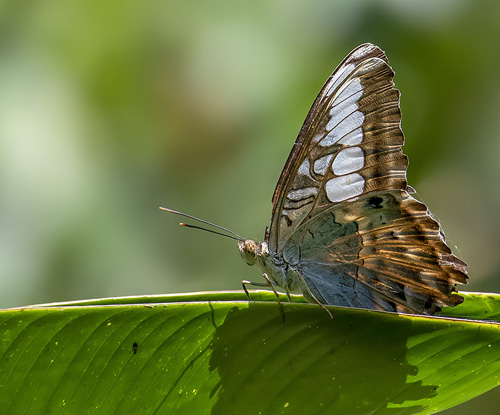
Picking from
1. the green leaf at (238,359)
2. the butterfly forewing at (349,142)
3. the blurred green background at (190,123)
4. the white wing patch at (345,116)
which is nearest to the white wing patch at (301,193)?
the butterfly forewing at (349,142)

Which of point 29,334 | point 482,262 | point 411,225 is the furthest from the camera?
point 482,262

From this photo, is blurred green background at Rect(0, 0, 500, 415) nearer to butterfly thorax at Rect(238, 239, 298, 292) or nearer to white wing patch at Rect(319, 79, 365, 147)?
butterfly thorax at Rect(238, 239, 298, 292)

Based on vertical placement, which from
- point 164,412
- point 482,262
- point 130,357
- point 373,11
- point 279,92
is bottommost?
point 482,262

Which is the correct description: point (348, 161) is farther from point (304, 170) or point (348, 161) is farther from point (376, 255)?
point (376, 255)

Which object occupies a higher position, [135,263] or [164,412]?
[164,412]

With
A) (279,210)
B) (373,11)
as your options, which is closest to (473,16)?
(373,11)

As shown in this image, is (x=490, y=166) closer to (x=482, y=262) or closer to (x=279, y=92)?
(x=482, y=262)

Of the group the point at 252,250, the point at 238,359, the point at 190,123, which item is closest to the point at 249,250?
the point at 252,250
